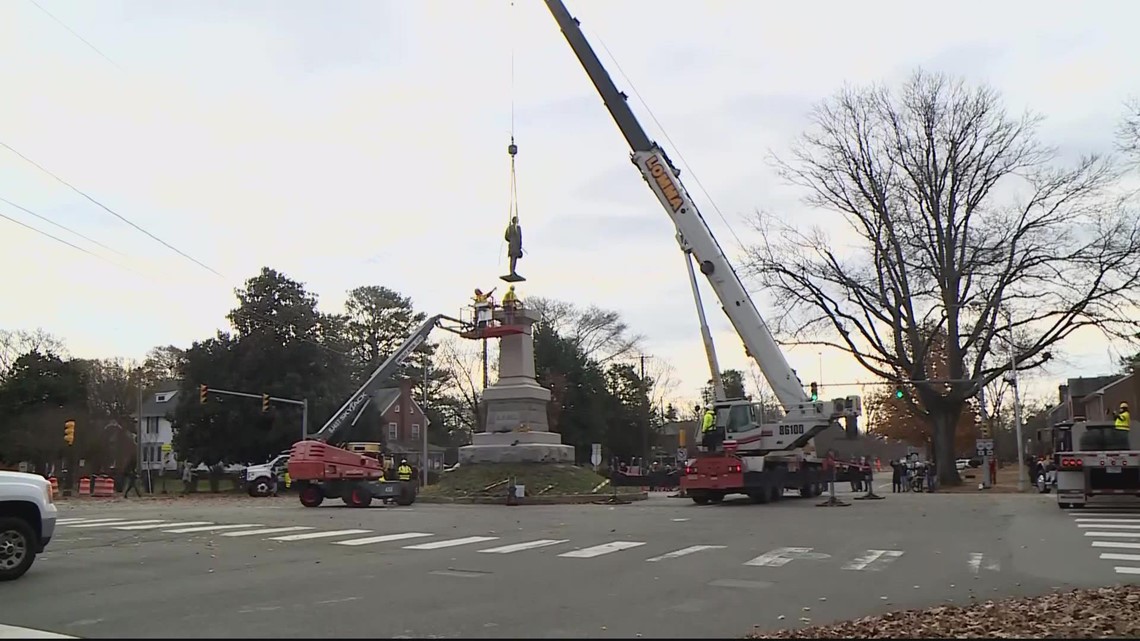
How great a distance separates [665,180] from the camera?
30828mm

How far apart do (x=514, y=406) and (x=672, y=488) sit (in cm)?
1385

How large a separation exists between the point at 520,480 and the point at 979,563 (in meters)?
25.2

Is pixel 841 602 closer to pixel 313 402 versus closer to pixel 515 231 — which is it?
pixel 515 231

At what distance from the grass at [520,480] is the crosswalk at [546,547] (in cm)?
1659

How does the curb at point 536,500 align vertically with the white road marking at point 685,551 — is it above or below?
below

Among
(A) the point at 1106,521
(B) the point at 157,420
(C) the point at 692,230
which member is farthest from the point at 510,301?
(B) the point at 157,420

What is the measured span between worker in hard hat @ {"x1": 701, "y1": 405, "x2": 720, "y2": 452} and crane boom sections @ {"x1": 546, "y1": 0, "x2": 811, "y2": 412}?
233cm

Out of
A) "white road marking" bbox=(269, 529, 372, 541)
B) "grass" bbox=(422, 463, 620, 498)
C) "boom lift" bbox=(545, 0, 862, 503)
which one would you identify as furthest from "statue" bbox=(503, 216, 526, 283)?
"white road marking" bbox=(269, 529, 372, 541)

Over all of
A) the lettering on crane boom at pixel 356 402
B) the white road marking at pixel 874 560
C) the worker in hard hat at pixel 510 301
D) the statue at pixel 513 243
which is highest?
the statue at pixel 513 243

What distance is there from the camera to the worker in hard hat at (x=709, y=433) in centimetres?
3030

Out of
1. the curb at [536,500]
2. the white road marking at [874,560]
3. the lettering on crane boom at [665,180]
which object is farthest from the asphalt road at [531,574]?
the curb at [536,500]

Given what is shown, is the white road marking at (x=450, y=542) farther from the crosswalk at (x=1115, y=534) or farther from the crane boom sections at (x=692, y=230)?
the crane boom sections at (x=692, y=230)

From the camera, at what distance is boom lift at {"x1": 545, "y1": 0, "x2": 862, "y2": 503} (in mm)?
29797

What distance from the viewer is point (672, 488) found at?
4962cm
